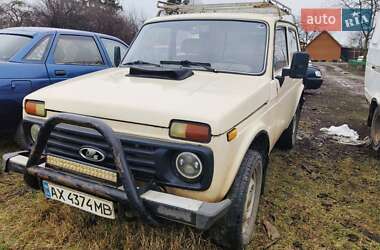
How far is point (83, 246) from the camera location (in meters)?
2.95

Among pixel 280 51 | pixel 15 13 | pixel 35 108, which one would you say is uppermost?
pixel 15 13

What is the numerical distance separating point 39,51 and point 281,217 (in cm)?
370

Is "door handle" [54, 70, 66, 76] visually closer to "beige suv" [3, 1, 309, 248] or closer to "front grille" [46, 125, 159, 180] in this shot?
"beige suv" [3, 1, 309, 248]

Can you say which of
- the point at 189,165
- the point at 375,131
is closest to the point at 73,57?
the point at 189,165

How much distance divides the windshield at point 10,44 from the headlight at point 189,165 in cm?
339

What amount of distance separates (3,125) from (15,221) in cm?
164

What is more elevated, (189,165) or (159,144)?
(159,144)

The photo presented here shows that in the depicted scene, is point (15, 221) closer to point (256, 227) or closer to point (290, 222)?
point (256, 227)

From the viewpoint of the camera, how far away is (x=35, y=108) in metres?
2.89

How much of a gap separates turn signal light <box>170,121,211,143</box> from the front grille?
0.56 feet

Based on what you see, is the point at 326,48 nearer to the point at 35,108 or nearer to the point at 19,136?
the point at 19,136

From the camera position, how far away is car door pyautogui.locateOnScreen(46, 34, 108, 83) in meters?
4.96

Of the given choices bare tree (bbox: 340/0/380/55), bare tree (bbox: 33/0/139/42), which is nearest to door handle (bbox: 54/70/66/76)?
bare tree (bbox: 33/0/139/42)

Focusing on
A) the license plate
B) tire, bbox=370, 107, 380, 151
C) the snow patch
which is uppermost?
the license plate
